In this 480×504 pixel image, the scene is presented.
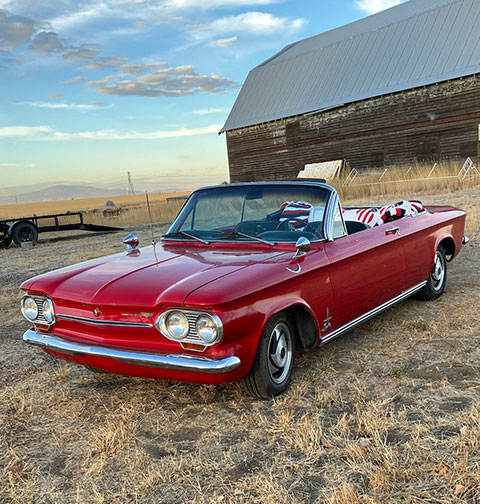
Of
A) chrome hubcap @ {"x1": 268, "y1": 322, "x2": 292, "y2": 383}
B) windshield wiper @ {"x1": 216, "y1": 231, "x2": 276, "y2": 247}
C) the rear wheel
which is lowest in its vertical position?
the rear wheel

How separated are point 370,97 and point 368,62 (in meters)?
2.16

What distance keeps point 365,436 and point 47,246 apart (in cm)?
1352

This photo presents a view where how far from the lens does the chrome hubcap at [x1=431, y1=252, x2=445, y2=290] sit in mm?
5703

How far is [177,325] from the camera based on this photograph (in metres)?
3.17

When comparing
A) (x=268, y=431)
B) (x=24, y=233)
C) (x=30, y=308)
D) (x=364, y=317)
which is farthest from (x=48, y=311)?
(x=24, y=233)

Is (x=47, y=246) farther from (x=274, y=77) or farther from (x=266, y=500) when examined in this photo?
(x=274, y=77)

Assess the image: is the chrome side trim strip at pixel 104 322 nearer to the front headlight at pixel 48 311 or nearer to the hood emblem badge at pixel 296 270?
the front headlight at pixel 48 311

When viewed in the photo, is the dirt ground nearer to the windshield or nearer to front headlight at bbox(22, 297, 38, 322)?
front headlight at bbox(22, 297, 38, 322)

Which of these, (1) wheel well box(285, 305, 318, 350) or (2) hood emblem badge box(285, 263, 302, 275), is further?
(1) wheel well box(285, 305, 318, 350)

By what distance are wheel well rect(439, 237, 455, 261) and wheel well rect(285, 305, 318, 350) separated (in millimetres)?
2720

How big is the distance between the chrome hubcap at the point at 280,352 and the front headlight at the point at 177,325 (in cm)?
60

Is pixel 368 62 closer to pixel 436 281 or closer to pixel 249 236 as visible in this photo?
pixel 436 281

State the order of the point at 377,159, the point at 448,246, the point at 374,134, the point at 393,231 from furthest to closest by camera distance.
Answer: the point at 377,159 < the point at 374,134 < the point at 448,246 < the point at 393,231

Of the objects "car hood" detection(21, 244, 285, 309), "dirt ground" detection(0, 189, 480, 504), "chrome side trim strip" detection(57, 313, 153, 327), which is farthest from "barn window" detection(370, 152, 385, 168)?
"chrome side trim strip" detection(57, 313, 153, 327)
